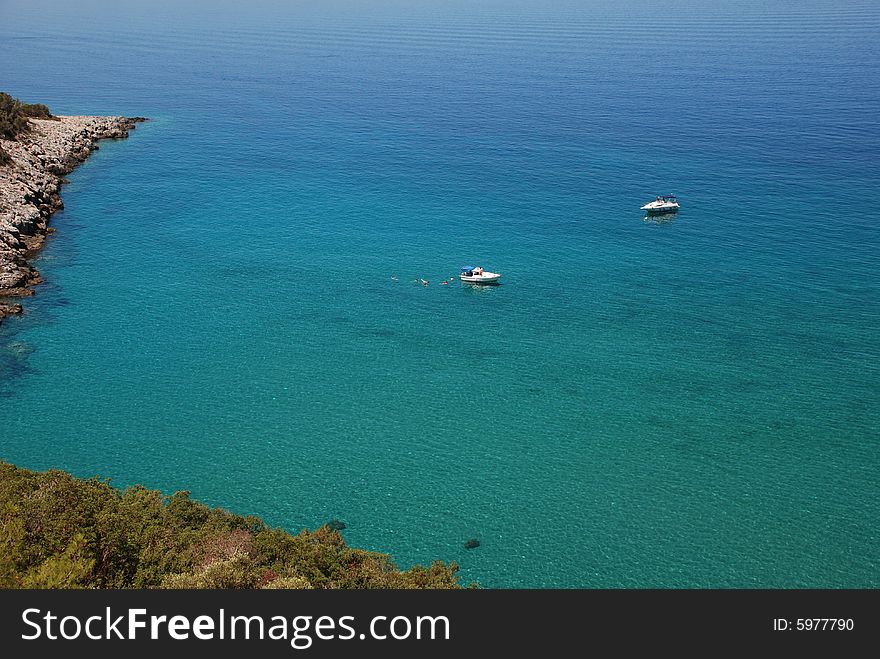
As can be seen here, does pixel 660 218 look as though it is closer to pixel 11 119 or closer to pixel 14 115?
pixel 11 119

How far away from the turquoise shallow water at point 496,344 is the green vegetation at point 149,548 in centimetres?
859

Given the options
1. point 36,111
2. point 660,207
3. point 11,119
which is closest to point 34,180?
point 11,119

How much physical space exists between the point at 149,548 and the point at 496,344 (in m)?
39.9

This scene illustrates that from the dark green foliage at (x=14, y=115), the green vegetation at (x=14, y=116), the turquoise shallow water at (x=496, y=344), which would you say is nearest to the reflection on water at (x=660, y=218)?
the turquoise shallow water at (x=496, y=344)

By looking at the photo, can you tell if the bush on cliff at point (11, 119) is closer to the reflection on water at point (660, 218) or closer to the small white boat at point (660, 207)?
the small white boat at point (660, 207)

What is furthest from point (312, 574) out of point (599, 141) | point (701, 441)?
point (599, 141)

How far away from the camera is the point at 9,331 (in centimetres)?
6838

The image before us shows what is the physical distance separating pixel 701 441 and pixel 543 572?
18.3 meters

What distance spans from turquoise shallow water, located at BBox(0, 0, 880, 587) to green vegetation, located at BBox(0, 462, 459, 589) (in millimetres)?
8587

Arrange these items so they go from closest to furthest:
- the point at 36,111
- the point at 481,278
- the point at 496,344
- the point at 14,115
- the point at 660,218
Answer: the point at 496,344
the point at 481,278
the point at 660,218
the point at 14,115
the point at 36,111

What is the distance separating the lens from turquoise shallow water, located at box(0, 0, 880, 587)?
47.6 metres

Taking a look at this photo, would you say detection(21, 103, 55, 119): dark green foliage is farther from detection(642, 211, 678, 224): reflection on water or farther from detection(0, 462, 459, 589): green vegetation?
detection(0, 462, 459, 589): green vegetation

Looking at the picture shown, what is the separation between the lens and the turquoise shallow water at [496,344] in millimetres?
47625

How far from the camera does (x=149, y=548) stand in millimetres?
34344
